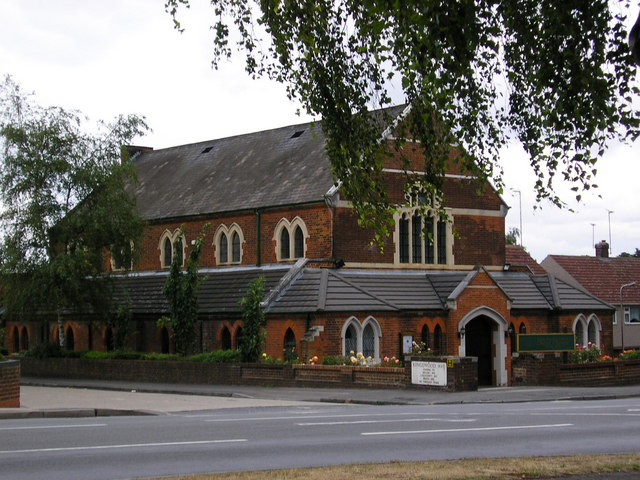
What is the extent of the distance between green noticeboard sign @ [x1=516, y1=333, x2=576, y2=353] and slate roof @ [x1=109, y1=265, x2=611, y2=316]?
3844 millimetres

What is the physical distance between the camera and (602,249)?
241ft

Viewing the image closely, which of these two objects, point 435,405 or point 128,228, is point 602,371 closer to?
point 435,405

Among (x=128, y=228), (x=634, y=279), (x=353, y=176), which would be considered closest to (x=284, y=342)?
(x=128, y=228)

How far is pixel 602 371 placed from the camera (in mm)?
34031

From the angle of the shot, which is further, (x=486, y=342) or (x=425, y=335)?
(x=486, y=342)

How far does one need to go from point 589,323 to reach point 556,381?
9682mm

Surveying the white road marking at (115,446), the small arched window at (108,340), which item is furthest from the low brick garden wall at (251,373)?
the white road marking at (115,446)

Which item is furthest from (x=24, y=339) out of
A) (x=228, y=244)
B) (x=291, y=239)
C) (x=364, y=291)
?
(x=364, y=291)

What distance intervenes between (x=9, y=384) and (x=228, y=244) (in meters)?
20.2

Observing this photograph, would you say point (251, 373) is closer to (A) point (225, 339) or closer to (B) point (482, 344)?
(A) point (225, 339)

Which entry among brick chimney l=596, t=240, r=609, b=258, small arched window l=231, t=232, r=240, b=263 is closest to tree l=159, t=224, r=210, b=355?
small arched window l=231, t=232, r=240, b=263

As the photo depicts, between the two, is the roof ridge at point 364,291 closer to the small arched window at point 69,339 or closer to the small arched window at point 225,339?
the small arched window at point 225,339

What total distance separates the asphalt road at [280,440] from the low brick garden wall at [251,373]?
8.50 m

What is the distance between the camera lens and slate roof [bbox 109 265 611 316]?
117 ft
